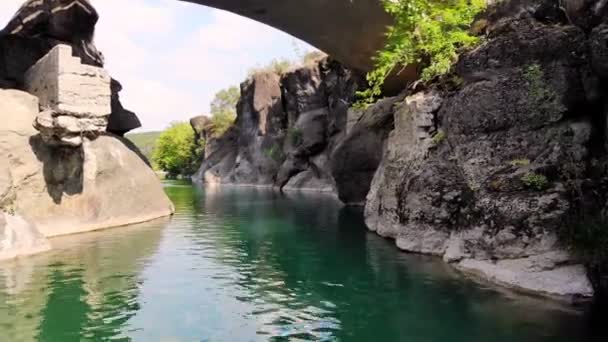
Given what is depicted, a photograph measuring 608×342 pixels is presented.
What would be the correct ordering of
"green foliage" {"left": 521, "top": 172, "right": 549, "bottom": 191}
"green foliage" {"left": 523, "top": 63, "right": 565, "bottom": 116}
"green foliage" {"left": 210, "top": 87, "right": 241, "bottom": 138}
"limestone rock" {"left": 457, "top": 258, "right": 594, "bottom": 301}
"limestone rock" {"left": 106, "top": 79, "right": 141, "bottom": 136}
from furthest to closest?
"green foliage" {"left": 210, "top": 87, "right": 241, "bottom": 138}, "limestone rock" {"left": 106, "top": 79, "right": 141, "bottom": 136}, "green foliage" {"left": 523, "top": 63, "right": 565, "bottom": 116}, "green foliage" {"left": 521, "top": 172, "right": 549, "bottom": 191}, "limestone rock" {"left": 457, "top": 258, "right": 594, "bottom": 301}

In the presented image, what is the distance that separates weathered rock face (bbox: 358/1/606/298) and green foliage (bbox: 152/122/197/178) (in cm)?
7102

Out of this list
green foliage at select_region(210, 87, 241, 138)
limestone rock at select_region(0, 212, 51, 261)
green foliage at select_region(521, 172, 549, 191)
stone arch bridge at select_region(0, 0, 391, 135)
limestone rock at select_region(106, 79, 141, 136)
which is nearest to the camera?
green foliage at select_region(521, 172, 549, 191)

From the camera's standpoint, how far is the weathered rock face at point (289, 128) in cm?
4178

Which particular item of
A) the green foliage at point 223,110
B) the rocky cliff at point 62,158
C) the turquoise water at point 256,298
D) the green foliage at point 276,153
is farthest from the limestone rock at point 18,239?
the green foliage at point 223,110

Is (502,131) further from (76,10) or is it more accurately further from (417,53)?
(76,10)

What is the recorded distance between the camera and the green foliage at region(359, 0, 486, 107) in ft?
48.4

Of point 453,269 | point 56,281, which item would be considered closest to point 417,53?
point 453,269

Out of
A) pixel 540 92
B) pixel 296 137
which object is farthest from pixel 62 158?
pixel 296 137

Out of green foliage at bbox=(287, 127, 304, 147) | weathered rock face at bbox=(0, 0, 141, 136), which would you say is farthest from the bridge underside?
green foliage at bbox=(287, 127, 304, 147)

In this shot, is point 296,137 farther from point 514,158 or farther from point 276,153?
point 514,158

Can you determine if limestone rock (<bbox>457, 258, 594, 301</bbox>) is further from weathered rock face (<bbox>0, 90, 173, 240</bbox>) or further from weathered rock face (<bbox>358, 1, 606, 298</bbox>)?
weathered rock face (<bbox>0, 90, 173, 240</bbox>)

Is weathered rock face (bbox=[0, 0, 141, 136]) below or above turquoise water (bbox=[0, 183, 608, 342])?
above

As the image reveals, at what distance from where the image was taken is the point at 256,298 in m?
8.93

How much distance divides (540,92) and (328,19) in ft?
35.0
